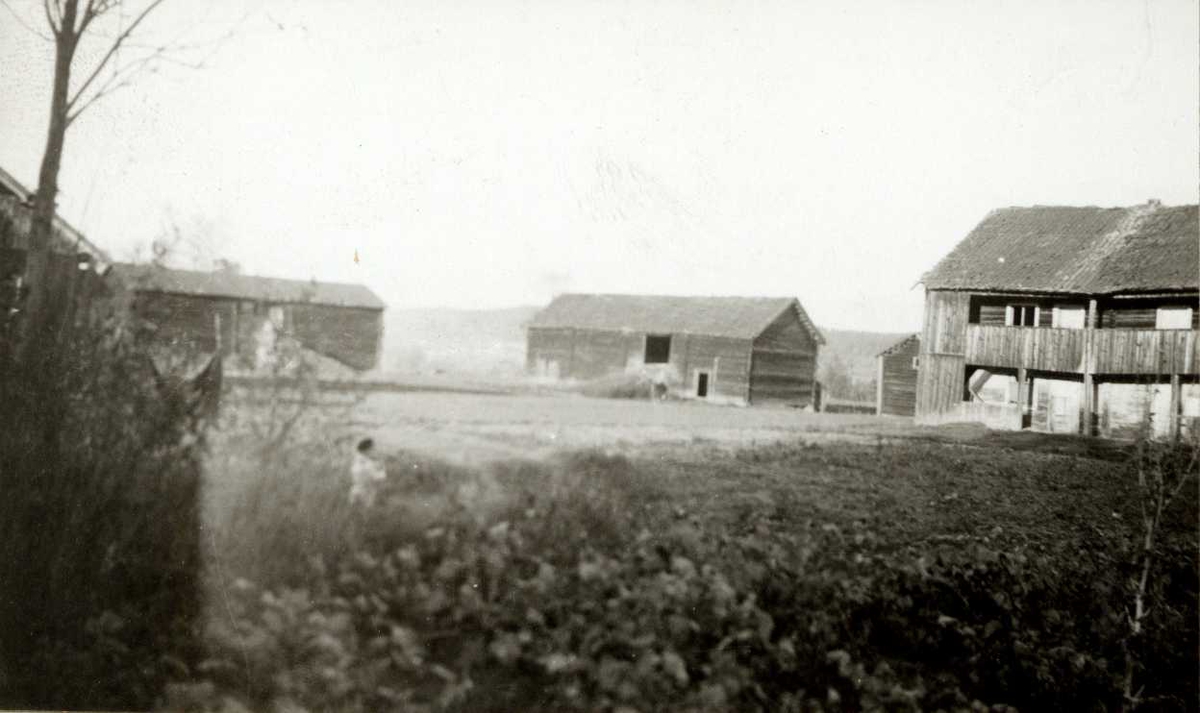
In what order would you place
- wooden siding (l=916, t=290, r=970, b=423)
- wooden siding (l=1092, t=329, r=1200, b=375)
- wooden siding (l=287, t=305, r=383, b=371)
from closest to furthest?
wooden siding (l=287, t=305, r=383, b=371) → wooden siding (l=1092, t=329, r=1200, b=375) → wooden siding (l=916, t=290, r=970, b=423)

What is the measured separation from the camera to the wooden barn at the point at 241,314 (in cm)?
268

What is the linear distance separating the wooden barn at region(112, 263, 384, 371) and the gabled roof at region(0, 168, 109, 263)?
0.15 meters

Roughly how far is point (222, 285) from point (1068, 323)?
4757mm

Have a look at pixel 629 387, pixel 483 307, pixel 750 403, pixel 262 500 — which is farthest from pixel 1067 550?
pixel 262 500

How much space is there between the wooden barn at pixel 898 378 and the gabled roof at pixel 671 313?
0.71 meters

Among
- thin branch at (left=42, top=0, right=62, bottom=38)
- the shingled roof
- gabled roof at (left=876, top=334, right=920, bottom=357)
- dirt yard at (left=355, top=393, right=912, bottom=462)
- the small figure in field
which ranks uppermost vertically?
thin branch at (left=42, top=0, right=62, bottom=38)

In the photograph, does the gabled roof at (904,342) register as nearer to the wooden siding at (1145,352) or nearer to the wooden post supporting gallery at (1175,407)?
the wooden siding at (1145,352)

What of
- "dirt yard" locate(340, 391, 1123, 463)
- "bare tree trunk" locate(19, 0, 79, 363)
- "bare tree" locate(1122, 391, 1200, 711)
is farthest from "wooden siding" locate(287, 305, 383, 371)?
"bare tree" locate(1122, 391, 1200, 711)

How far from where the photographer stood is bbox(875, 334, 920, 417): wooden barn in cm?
374

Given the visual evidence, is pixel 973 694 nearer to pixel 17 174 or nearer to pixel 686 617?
pixel 686 617

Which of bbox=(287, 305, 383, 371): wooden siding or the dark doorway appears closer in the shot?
bbox=(287, 305, 383, 371): wooden siding

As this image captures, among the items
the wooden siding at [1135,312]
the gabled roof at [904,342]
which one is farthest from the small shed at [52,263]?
the wooden siding at [1135,312]

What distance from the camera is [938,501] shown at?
3338 millimetres

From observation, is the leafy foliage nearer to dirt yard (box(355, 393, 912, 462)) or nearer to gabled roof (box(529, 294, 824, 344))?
dirt yard (box(355, 393, 912, 462))
